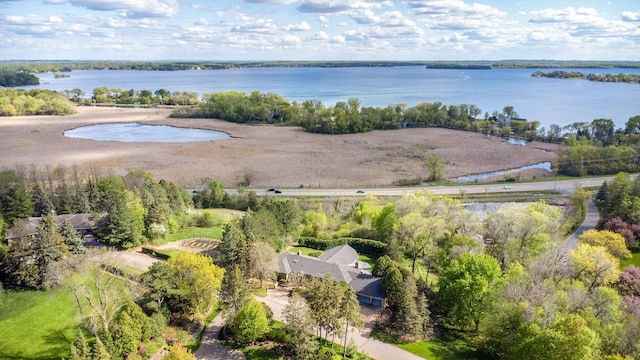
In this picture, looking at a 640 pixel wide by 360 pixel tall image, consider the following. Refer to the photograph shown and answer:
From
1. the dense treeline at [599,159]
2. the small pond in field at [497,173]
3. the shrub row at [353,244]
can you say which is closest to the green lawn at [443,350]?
the shrub row at [353,244]

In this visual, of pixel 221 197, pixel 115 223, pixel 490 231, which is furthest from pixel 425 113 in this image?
pixel 115 223

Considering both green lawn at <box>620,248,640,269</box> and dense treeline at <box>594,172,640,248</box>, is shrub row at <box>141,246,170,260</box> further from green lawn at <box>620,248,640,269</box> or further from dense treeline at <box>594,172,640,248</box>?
dense treeline at <box>594,172,640,248</box>

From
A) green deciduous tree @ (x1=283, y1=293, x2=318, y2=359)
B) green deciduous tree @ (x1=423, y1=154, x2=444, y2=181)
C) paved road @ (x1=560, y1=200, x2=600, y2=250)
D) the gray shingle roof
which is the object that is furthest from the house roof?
green deciduous tree @ (x1=423, y1=154, x2=444, y2=181)

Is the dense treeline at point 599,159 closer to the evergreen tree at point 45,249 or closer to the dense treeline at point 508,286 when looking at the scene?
the dense treeline at point 508,286

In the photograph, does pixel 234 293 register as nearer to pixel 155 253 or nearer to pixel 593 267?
pixel 155 253

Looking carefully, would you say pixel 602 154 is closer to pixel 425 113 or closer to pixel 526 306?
pixel 425 113

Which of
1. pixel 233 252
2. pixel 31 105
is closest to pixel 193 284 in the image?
pixel 233 252
